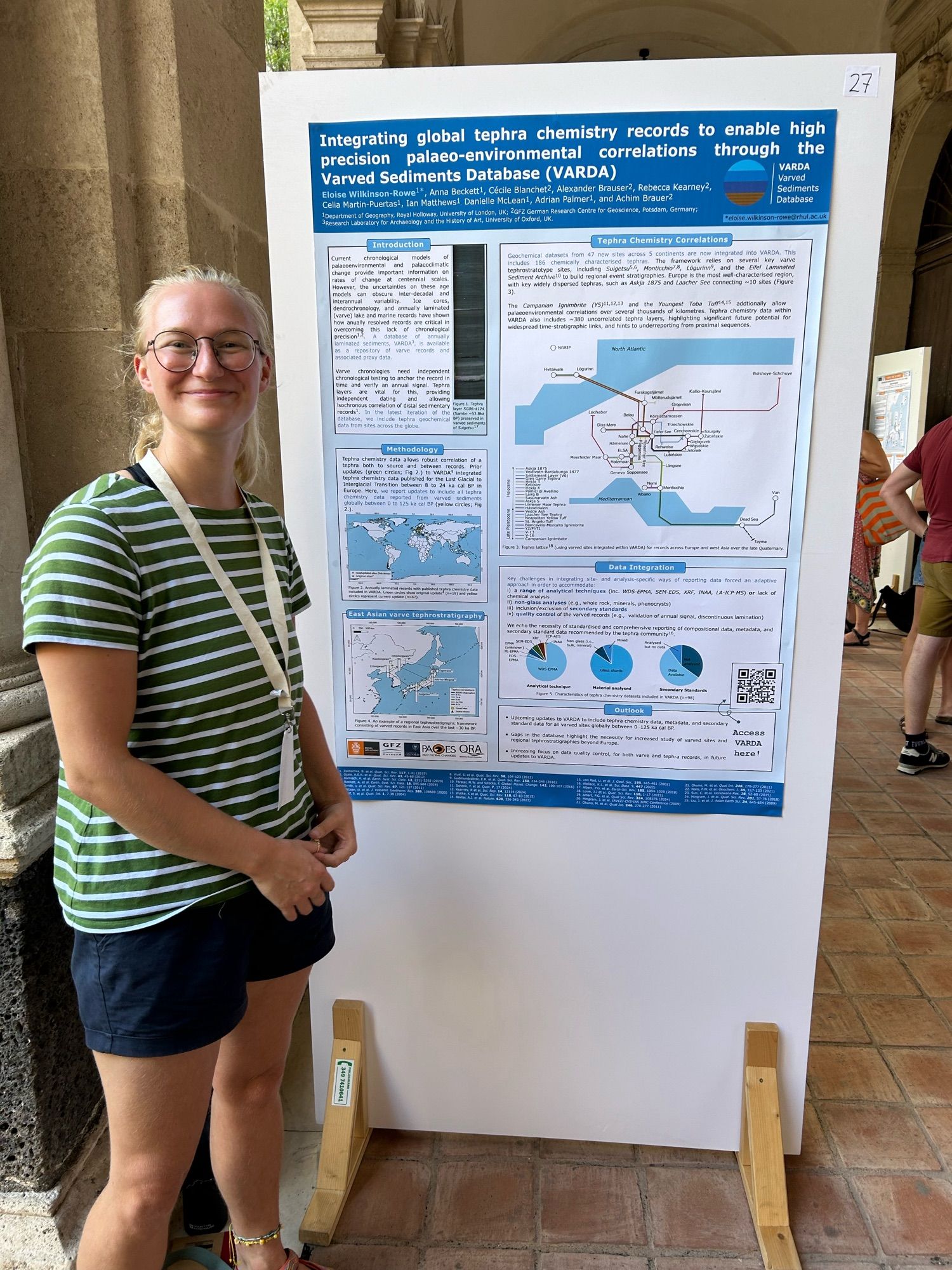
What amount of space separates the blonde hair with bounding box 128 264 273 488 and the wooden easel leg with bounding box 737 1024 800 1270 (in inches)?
61.3

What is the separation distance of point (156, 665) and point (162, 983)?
0.44m

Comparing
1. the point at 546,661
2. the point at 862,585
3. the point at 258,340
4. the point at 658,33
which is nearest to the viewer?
the point at 258,340

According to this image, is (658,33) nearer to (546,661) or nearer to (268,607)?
(546,661)

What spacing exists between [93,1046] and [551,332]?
1381 mm

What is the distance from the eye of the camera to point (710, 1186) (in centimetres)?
190

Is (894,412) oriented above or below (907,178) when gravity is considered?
below

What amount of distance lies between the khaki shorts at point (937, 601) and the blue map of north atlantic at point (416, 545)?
3335 millimetres

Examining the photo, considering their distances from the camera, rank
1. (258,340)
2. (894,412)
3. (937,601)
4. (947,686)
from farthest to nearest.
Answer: (894,412) < (947,686) < (937,601) < (258,340)

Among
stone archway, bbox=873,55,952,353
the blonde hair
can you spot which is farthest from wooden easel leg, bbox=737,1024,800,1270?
stone archway, bbox=873,55,952,353

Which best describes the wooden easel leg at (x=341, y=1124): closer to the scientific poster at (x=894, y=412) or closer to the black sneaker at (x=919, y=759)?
the black sneaker at (x=919, y=759)

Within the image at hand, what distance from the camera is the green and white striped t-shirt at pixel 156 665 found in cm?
103

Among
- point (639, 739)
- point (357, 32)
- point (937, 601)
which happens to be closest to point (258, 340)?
point (639, 739)

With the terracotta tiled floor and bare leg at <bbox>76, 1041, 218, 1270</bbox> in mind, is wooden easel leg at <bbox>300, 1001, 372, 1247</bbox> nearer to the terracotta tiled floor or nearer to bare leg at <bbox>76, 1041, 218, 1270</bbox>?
the terracotta tiled floor

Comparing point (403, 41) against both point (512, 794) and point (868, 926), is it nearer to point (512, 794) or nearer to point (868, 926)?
point (512, 794)
